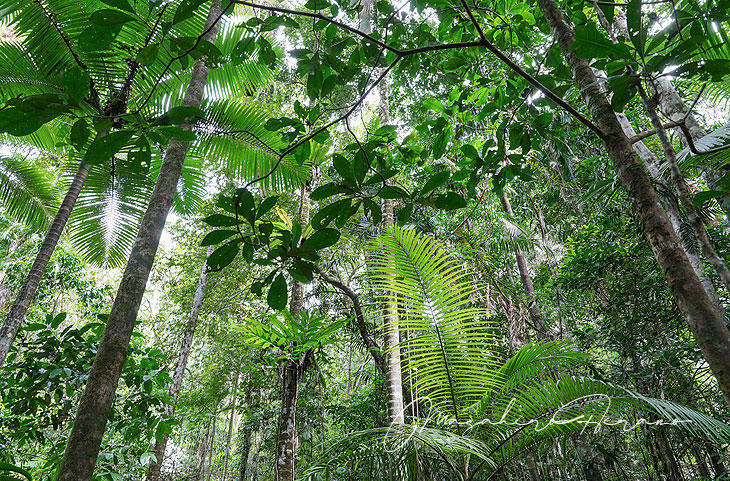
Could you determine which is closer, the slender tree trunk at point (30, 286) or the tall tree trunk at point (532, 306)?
the slender tree trunk at point (30, 286)

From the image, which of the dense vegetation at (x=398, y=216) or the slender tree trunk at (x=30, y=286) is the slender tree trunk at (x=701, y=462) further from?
the slender tree trunk at (x=30, y=286)

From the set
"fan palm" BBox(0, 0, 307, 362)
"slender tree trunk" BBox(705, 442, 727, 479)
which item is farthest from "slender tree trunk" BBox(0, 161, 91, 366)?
"slender tree trunk" BBox(705, 442, 727, 479)

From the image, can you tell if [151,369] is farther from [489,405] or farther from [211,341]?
[211,341]

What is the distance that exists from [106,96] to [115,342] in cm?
252

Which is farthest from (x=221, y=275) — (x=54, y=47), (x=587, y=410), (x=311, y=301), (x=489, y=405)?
(x=587, y=410)

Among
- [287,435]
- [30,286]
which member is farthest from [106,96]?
[287,435]

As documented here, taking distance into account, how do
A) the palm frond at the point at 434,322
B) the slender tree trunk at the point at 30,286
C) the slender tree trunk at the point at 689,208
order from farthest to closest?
the slender tree trunk at the point at 30,286
the palm frond at the point at 434,322
the slender tree trunk at the point at 689,208

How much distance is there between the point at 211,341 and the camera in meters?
9.41

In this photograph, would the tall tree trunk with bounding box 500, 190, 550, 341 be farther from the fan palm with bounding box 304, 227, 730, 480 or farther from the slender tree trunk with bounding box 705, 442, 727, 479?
the fan palm with bounding box 304, 227, 730, 480

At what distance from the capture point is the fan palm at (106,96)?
110cm

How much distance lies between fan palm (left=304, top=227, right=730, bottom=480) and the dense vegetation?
2 cm

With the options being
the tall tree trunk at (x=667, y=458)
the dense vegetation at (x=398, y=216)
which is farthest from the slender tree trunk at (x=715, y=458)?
the tall tree trunk at (x=667, y=458)

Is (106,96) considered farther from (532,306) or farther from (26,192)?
(532,306)

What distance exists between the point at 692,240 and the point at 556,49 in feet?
5.31
